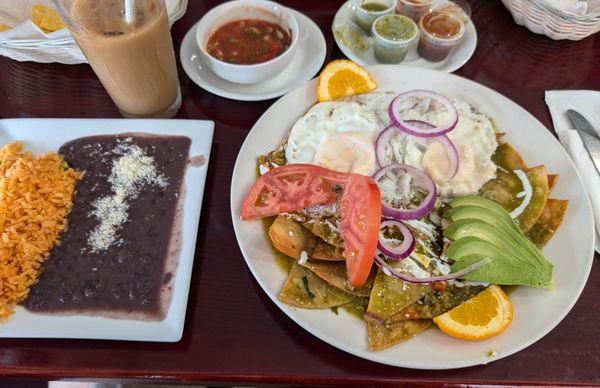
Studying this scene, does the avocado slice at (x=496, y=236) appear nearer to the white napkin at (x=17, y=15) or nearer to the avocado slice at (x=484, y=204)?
the avocado slice at (x=484, y=204)

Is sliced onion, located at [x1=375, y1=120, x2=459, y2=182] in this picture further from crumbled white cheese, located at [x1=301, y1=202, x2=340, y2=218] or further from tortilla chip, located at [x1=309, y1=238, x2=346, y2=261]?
tortilla chip, located at [x1=309, y1=238, x2=346, y2=261]

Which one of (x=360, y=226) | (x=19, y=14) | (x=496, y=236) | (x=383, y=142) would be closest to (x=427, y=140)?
(x=383, y=142)

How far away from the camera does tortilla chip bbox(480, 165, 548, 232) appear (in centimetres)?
191

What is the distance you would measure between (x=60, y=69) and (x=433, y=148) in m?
2.17

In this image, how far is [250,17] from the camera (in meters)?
2.63

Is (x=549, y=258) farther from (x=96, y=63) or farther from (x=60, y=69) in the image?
(x=60, y=69)

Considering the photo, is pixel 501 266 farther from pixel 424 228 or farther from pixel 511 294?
pixel 424 228

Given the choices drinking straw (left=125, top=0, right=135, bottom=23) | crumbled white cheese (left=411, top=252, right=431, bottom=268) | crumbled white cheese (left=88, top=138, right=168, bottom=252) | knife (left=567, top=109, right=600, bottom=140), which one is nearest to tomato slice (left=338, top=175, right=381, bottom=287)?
crumbled white cheese (left=411, top=252, right=431, bottom=268)

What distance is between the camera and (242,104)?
2461mm

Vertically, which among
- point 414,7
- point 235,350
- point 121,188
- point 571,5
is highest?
point 571,5

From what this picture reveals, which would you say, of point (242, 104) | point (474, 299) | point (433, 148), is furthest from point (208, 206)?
point (474, 299)

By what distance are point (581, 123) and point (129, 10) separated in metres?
2.27

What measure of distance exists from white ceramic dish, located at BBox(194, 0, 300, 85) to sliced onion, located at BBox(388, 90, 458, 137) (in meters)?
0.65

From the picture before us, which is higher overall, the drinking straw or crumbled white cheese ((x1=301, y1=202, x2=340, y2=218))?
the drinking straw
